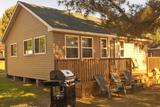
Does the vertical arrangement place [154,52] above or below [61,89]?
above

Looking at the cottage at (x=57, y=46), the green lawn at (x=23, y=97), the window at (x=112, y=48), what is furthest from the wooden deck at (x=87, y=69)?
the window at (x=112, y=48)

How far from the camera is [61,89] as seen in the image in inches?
419

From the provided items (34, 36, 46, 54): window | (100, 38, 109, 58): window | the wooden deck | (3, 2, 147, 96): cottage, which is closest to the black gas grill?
the wooden deck

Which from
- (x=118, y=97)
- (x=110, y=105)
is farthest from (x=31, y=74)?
(x=110, y=105)

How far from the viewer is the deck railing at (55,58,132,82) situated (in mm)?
15711

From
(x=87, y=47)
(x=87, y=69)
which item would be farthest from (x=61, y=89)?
(x=87, y=47)

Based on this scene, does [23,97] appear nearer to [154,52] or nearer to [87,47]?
[87,47]

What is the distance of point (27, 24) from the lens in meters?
21.5

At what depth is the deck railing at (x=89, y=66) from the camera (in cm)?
1571

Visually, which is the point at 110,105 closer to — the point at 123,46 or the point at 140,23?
the point at 140,23

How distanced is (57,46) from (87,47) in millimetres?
2915

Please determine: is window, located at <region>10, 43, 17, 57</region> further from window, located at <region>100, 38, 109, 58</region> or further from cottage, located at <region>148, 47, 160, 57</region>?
cottage, located at <region>148, 47, 160, 57</region>

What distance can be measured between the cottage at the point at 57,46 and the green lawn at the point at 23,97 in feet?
5.46

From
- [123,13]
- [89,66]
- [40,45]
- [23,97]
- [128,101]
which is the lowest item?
[128,101]
